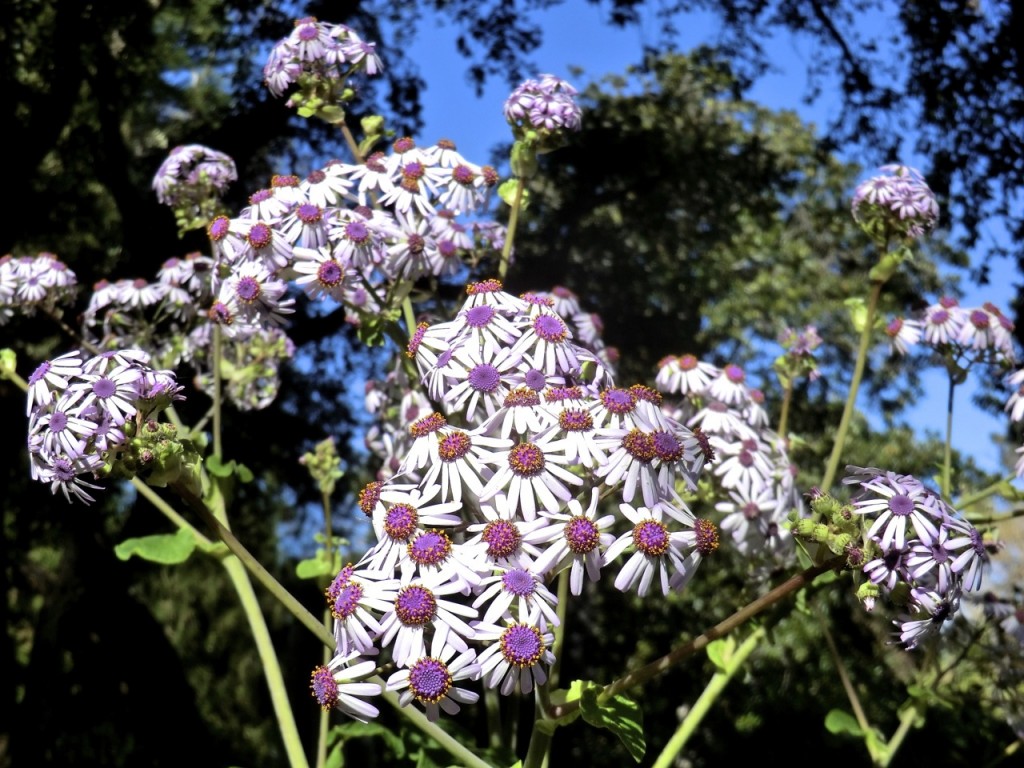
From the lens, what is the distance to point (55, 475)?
6.81 ft

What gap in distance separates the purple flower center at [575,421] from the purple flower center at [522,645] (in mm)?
409

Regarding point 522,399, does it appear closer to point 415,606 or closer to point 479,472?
point 479,472

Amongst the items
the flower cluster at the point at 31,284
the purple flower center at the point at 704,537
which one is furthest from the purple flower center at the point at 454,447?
the flower cluster at the point at 31,284

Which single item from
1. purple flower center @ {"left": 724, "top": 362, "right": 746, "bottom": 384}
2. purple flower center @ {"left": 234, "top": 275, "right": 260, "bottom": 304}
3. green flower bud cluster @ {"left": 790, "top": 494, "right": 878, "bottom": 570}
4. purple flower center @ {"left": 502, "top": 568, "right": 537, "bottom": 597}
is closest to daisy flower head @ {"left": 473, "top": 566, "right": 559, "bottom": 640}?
purple flower center @ {"left": 502, "top": 568, "right": 537, "bottom": 597}

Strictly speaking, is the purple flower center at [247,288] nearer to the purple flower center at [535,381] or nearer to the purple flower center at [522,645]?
the purple flower center at [535,381]

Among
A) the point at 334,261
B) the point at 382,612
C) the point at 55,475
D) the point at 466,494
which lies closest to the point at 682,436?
the point at 466,494

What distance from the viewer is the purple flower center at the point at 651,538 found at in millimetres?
1950

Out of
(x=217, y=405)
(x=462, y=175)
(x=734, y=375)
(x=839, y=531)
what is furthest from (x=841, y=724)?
(x=217, y=405)

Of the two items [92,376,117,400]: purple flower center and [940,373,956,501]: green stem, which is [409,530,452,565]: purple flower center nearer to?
[92,376,117,400]: purple flower center

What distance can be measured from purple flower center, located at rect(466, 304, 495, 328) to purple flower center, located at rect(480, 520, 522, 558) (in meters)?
0.50

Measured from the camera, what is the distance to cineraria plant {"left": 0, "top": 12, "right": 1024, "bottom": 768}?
1.90m

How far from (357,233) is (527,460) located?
1052mm

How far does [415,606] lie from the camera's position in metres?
1.84

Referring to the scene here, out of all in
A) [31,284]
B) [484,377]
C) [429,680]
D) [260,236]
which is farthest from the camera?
[31,284]
